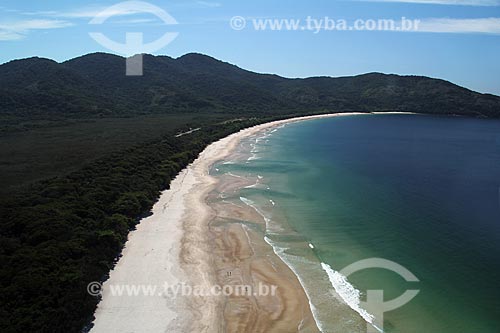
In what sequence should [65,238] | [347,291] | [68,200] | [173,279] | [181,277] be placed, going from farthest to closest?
[68,200]
[65,238]
[181,277]
[173,279]
[347,291]

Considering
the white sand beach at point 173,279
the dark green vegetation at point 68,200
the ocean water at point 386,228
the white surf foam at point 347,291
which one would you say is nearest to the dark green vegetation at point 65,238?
the dark green vegetation at point 68,200

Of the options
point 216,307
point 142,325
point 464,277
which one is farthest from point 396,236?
point 142,325

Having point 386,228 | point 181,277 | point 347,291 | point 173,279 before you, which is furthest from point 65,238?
point 386,228

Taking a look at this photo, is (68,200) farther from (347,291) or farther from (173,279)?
(347,291)

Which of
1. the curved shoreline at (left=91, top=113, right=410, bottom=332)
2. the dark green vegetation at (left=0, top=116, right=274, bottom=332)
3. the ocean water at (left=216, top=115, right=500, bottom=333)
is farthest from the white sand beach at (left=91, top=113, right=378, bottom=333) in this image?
the ocean water at (left=216, top=115, right=500, bottom=333)

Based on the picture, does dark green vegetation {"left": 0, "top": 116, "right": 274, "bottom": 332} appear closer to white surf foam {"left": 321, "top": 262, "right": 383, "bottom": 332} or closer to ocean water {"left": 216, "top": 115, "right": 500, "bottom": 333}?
ocean water {"left": 216, "top": 115, "right": 500, "bottom": 333}

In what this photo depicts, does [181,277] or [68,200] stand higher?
[68,200]
